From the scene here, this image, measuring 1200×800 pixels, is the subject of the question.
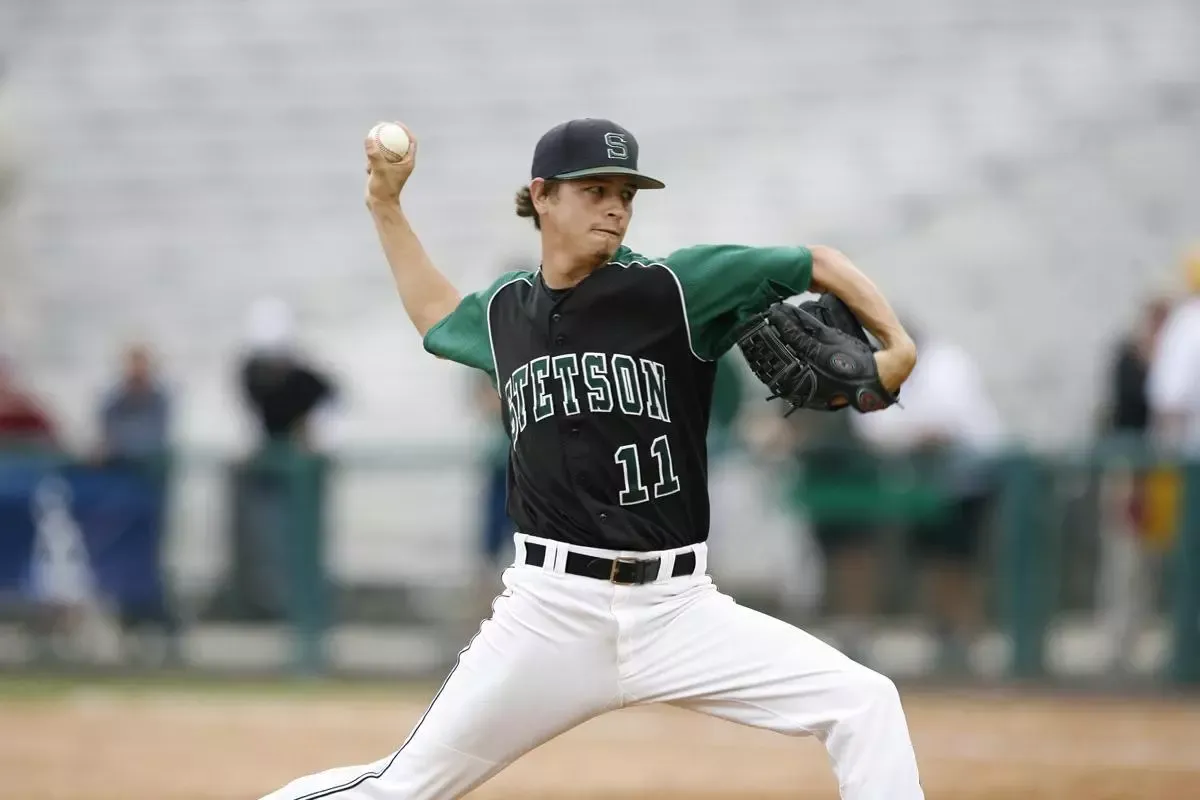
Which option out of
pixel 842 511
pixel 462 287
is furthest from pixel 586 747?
pixel 462 287

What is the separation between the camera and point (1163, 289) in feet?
48.2

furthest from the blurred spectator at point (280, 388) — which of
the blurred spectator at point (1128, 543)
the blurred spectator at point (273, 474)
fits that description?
the blurred spectator at point (1128, 543)

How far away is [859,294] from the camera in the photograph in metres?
4.36

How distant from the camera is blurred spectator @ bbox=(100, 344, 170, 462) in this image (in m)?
11.5

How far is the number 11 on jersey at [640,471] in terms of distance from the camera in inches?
170

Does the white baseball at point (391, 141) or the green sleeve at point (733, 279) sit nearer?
the green sleeve at point (733, 279)

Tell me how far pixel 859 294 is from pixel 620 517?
0.77m

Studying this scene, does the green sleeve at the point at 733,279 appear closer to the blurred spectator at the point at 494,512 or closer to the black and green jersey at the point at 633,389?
the black and green jersey at the point at 633,389

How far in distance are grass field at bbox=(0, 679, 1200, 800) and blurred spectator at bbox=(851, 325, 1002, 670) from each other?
1.53ft

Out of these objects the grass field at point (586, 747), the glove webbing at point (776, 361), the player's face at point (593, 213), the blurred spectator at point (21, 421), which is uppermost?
the player's face at point (593, 213)

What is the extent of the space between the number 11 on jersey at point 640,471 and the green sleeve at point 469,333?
0.47 metres

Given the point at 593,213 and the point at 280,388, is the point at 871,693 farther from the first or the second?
the point at 280,388

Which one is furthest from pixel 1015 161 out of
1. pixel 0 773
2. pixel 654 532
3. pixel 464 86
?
pixel 654 532

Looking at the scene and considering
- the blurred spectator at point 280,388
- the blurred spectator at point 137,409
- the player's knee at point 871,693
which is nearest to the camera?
the player's knee at point 871,693
